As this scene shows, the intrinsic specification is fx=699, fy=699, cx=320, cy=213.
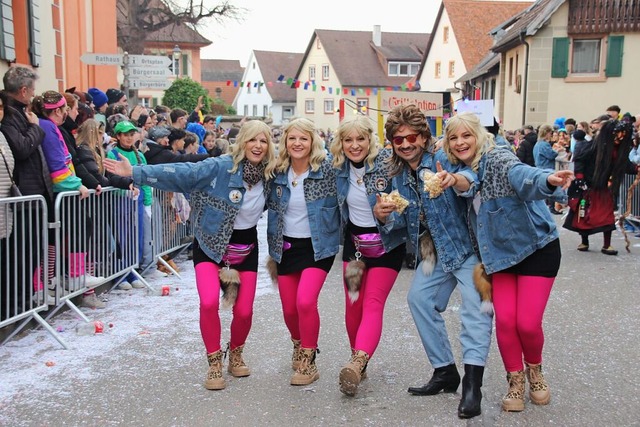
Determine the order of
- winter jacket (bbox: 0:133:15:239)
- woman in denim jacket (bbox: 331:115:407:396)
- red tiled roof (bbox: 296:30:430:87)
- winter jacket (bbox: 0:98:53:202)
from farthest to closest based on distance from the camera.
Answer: red tiled roof (bbox: 296:30:430:87) → winter jacket (bbox: 0:98:53:202) → winter jacket (bbox: 0:133:15:239) → woman in denim jacket (bbox: 331:115:407:396)

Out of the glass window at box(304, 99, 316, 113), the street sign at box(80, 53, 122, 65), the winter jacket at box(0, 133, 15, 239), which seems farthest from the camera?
the glass window at box(304, 99, 316, 113)

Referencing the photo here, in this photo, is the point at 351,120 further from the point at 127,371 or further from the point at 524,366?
the point at 127,371

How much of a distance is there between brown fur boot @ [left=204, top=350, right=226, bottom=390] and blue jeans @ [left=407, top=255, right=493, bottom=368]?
1.35 meters

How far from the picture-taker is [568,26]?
978 inches

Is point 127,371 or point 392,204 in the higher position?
point 392,204

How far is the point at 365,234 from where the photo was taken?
4602mm

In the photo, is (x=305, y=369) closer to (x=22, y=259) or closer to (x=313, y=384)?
(x=313, y=384)

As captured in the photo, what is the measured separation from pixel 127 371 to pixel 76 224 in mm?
1865

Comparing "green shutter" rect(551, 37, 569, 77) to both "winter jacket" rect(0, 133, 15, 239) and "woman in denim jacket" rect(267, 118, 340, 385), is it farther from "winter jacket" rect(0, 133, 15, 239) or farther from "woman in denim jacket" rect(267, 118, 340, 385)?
"winter jacket" rect(0, 133, 15, 239)

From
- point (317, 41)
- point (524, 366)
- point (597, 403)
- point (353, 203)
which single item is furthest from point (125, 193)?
point (317, 41)

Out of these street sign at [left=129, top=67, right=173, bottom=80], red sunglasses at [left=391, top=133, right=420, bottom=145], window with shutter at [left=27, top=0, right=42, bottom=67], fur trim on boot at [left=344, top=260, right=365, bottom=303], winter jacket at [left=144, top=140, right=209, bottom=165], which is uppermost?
window with shutter at [left=27, top=0, right=42, bottom=67]

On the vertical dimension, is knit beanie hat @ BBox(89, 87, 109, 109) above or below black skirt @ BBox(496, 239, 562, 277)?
above

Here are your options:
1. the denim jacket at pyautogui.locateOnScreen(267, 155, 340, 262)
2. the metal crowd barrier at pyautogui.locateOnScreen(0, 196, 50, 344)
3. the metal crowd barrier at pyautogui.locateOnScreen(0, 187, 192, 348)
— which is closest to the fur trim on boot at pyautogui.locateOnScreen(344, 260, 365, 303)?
the denim jacket at pyautogui.locateOnScreen(267, 155, 340, 262)

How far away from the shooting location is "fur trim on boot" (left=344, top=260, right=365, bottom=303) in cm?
460
